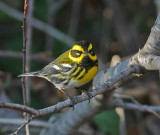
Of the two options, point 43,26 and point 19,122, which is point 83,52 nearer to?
point 19,122

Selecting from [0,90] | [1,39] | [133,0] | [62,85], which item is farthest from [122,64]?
[1,39]

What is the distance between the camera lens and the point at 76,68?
8.73ft

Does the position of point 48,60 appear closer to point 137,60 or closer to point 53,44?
point 53,44

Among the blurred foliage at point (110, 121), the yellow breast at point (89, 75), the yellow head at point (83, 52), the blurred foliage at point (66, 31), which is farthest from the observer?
the blurred foliage at point (66, 31)

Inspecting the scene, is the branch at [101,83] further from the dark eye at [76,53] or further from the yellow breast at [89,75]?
the dark eye at [76,53]

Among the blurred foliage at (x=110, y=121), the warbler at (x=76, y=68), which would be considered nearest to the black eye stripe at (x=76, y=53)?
the warbler at (x=76, y=68)

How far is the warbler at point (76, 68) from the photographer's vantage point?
2.59 m

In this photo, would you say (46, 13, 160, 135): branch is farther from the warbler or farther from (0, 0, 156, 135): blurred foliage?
(0, 0, 156, 135): blurred foliage

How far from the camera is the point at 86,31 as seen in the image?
5.04 meters


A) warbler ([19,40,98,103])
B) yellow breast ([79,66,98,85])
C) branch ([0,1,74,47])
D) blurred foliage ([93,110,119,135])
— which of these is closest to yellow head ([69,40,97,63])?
warbler ([19,40,98,103])

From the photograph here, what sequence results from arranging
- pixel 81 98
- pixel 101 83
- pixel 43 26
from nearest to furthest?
pixel 81 98 → pixel 101 83 → pixel 43 26

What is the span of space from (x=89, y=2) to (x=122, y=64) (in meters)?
2.75

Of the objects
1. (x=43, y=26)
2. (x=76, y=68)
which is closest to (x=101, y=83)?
(x=76, y=68)

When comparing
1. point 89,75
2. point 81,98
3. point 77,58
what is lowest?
point 81,98
